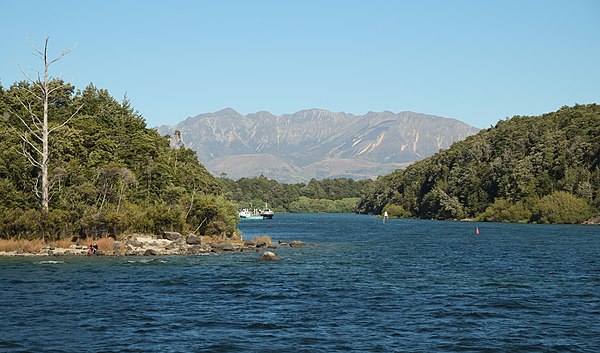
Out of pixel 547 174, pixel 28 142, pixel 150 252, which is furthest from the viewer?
pixel 547 174

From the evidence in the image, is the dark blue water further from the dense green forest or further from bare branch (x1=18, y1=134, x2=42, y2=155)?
the dense green forest

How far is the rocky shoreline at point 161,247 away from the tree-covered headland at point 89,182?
2135 mm

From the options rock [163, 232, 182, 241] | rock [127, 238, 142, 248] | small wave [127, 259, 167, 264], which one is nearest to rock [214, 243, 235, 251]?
rock [163, 232, 182, 241]

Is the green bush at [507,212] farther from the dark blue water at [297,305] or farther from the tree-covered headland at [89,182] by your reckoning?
the dark blue water at [297,305]

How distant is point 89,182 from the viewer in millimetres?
80562

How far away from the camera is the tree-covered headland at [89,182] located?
2908 inches

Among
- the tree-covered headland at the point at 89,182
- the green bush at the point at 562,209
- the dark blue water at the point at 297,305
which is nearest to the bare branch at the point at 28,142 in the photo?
the tree-covered headland at the point at 89,182

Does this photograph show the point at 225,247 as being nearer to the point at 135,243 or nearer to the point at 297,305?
the point at 135,243

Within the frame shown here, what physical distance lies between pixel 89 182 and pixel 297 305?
4684cm

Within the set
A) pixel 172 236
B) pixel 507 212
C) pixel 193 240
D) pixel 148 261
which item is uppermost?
pixel 507 212

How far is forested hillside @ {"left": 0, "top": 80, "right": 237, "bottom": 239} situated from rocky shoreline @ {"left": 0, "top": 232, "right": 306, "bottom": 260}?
2.17 metres

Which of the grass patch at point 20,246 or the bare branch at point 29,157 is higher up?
the bare branch at point 29,157

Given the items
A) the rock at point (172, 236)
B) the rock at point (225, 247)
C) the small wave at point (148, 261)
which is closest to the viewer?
the small wave at point (148, 261)

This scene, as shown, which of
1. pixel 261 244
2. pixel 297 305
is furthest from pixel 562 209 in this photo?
pixel 297 305
